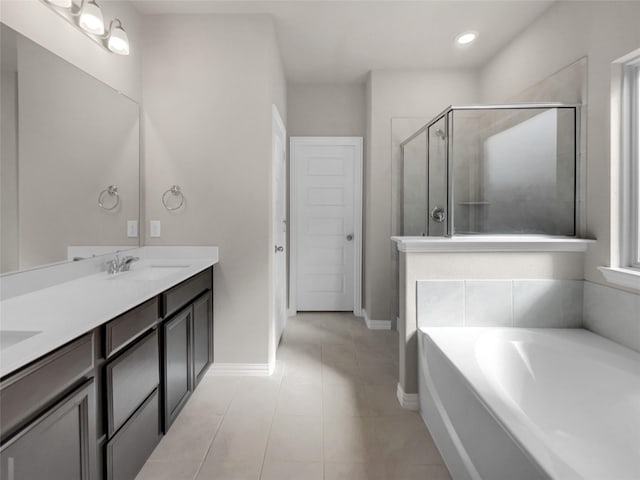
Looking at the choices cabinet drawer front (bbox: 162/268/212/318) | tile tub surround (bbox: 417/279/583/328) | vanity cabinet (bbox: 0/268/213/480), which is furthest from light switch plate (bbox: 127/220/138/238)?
tile tub surround (bbox: 417/279/583/328)

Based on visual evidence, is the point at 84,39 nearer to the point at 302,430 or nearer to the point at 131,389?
the point at 131,389

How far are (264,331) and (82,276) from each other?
48.0 inches

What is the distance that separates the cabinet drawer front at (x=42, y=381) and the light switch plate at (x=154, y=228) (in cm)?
148

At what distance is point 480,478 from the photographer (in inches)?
49.6

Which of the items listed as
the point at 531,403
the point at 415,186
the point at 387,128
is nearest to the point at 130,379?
the point at 531,403

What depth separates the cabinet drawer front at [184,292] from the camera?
1821 millimetres

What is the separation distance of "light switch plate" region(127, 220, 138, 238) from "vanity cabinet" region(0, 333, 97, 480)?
1.34 meters

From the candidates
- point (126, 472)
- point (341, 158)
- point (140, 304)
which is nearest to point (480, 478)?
point (126, 472)

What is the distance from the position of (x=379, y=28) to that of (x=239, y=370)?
2902 mm

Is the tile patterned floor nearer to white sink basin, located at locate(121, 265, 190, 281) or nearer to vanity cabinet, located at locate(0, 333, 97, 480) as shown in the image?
vanity cabinet, located at locate(0, 333, 97, 480)

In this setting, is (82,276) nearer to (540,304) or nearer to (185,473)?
(185,473)

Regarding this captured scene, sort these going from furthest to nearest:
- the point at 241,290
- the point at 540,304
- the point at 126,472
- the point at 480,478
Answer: the point at 241,290 < the point at 540,304 < the point at 126,472 < the point at 480,478

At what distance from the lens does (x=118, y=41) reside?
210 cm

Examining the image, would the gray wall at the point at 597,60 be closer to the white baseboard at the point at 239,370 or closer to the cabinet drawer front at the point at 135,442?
the white baseboard at the point at 239,370
